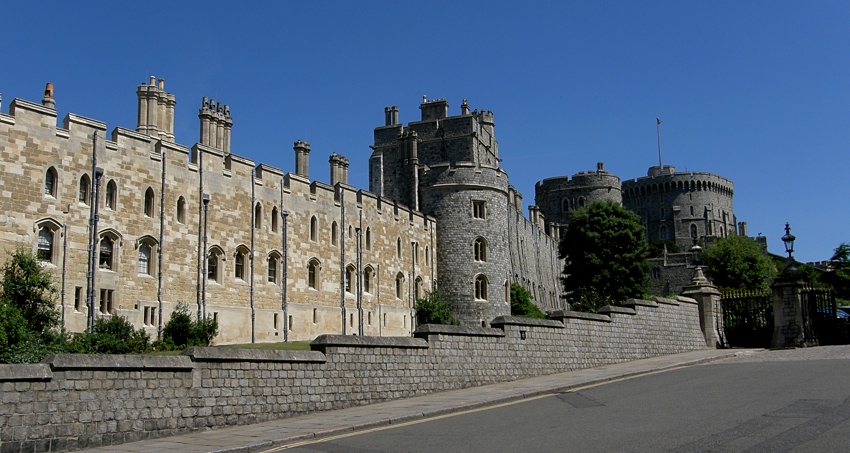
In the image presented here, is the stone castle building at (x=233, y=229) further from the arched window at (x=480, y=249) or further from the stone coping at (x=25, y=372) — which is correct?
the stone coping at (x=25, y=372)

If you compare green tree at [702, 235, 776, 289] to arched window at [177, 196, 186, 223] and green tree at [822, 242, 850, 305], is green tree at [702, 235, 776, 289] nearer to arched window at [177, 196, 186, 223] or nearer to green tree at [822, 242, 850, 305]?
green tree at [822, 242, 850, 305]

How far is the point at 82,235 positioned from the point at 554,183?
83.7m

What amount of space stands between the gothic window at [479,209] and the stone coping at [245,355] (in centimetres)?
3572

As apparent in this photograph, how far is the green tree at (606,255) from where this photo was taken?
54.3 meters

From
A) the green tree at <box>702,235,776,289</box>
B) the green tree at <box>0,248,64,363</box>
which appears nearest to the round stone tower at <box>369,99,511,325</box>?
the green tree at <box>0,248,64,363</box>

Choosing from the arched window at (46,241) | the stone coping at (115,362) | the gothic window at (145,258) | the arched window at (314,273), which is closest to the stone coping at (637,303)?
the stone coping at (115,362)

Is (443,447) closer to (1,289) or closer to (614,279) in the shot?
(1,289)

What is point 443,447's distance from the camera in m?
10.9

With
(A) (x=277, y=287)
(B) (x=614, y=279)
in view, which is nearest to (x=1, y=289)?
(A) (x=277, y=287)

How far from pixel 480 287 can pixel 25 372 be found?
40371 millimetres

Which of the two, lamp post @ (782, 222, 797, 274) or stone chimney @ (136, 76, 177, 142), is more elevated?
stone chimney @ (136, 76, 177, 142)

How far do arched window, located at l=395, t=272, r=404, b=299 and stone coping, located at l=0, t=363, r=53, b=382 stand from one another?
122ft

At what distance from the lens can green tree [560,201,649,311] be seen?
54281mm

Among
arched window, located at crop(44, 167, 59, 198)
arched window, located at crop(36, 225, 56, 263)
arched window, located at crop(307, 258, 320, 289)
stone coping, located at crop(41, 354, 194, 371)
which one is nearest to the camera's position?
stone coping, located at crop(41, 354, 194, 371)
